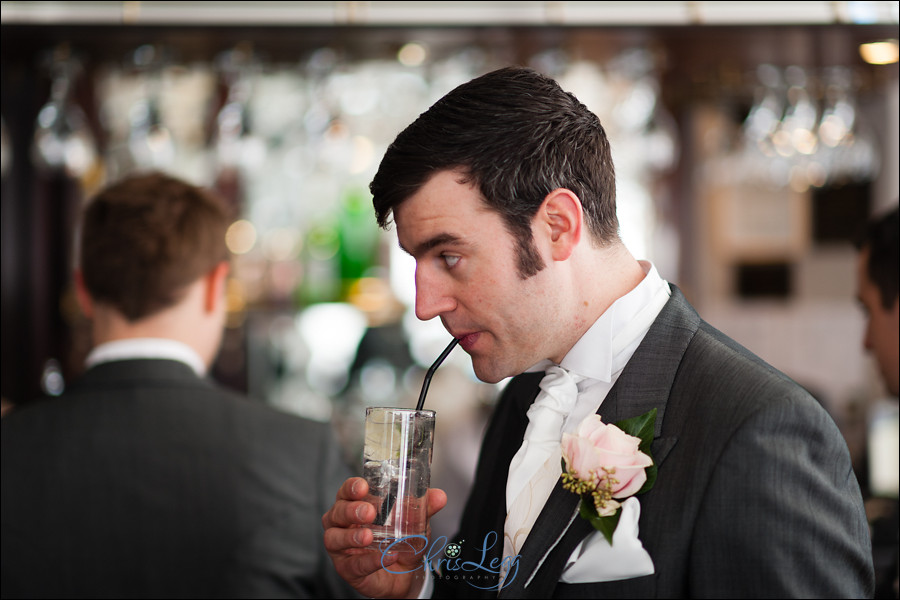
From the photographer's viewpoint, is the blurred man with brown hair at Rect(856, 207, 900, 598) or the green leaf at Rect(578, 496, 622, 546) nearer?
the green leaf at Rect(578, 496, 622, 546)

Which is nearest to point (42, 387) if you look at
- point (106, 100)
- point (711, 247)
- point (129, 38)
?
point (106, 100)

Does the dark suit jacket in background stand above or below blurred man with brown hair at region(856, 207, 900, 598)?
below

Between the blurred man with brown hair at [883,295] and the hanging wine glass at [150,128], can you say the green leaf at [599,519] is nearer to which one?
the blurred man with brown hair at [883,295]

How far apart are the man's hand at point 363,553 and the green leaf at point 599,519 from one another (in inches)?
8.9

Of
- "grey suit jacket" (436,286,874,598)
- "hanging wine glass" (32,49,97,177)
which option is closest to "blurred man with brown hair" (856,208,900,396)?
"grey suit jacket" (436,286,874,598)

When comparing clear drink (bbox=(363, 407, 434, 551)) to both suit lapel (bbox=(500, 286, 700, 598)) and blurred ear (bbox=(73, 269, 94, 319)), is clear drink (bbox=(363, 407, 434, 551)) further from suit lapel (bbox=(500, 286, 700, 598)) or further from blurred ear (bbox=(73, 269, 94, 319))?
blurred ear (bbox=(73, 269, 94, 319))

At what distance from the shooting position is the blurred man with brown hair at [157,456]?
1.92 metres

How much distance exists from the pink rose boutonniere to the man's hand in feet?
0.74

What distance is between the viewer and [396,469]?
4.57ft

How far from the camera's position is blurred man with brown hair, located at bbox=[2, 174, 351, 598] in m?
1.92

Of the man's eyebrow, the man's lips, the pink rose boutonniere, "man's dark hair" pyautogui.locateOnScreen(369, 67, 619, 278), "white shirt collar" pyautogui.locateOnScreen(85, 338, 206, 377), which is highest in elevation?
"man's dark hair" pyautogui.locateOnScreen(369, 67, 619, 278)

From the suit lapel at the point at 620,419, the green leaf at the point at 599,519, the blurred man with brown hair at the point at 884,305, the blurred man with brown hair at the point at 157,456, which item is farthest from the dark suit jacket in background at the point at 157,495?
the blurred man with brown hair at the point at 884,305

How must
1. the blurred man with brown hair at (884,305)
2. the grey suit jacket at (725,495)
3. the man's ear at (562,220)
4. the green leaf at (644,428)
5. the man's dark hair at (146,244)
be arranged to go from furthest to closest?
the blurred man with brown hair at (884,305), the man's dark hair at (146,244), the man's ear at (562,220), the green leaf at (644,428), the grey suit jacket at (725,495)

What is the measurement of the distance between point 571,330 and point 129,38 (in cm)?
170
